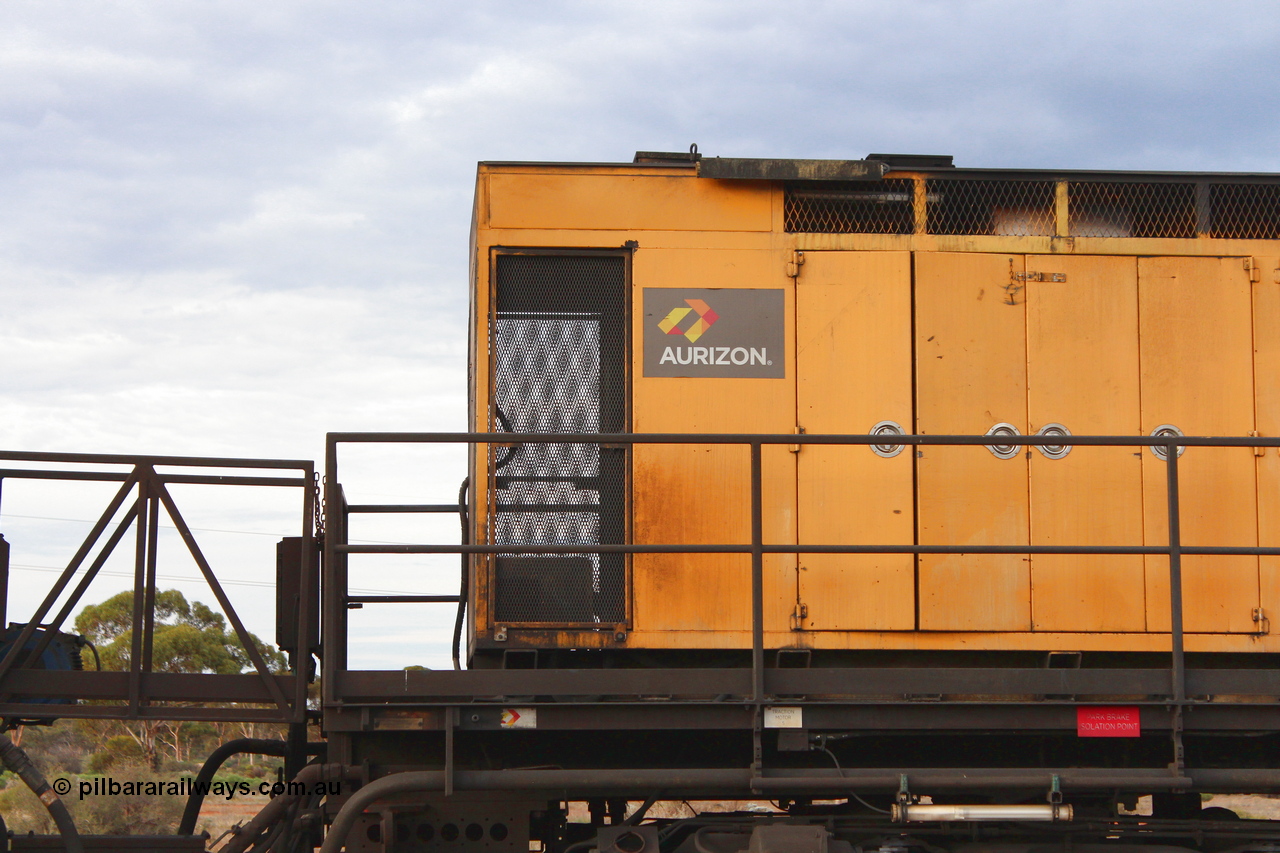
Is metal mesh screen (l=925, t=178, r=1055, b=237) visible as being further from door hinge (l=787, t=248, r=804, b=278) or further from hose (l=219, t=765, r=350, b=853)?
hose (l=219, t=765, r=350, b=853)

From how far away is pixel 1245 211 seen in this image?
643 centimetres

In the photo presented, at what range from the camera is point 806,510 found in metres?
6.03

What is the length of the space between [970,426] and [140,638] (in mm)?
4473

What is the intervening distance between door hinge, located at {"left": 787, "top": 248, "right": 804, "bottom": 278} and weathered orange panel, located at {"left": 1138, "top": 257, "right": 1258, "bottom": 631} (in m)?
1.95

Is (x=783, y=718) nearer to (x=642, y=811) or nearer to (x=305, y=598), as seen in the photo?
(x=642, y=811)

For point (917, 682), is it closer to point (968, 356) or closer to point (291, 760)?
point (968, 356)

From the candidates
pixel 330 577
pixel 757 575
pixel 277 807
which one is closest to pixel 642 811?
pixel 757 575

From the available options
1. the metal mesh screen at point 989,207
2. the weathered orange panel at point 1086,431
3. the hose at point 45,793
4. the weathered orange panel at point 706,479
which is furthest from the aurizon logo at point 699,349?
the hose at point 45,793

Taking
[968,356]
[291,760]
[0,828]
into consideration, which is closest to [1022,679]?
[968,356]

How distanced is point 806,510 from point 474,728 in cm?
209

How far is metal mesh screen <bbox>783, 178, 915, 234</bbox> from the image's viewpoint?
6316mm

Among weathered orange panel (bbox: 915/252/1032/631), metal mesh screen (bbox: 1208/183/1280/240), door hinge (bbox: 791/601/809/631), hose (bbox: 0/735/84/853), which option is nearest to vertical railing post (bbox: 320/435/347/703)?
hose (bbox: 0/735/84/853)

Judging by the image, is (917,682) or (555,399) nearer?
(917,682)

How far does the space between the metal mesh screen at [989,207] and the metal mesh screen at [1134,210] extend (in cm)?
19
